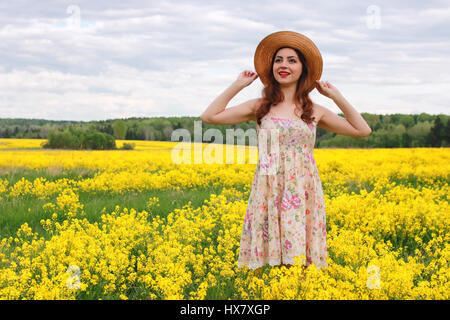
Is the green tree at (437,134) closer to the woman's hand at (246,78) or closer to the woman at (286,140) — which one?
the woman at (286,140)

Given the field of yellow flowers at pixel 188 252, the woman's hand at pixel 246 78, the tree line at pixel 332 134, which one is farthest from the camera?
the tree line at pixel 332 134

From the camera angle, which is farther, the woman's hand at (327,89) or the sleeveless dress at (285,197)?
the woman's hand at (327,89)

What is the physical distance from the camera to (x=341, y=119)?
3.71 meters

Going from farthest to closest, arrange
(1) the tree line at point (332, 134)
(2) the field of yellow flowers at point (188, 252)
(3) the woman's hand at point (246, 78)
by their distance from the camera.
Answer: (1) the tree line at point (332, 134) → (3) the woman's hand at point (246, 78) → (2) the field of yellow flowers at point (188, 252)

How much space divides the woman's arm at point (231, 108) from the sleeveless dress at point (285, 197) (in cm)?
19

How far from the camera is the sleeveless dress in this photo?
134 inches

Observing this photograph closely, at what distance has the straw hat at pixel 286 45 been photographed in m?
3.54

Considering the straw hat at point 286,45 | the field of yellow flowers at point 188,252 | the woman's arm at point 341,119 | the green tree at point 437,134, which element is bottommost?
the field of yellow flowers at point 188,252

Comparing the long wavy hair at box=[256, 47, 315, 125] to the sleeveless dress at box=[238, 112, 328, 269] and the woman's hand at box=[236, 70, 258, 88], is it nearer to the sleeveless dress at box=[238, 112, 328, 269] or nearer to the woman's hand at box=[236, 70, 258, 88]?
the sleeveless dress at box=[238, 112, 328, 269]

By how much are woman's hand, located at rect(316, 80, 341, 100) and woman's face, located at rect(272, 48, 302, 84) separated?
20cm

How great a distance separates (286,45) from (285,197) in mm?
1271

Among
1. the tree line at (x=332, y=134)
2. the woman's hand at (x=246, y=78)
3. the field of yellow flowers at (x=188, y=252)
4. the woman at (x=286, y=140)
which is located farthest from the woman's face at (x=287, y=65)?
the tree line at (x=332, y=134)

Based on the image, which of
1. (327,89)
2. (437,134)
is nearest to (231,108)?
(327,89)

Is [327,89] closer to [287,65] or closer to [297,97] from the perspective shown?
[297,97]
